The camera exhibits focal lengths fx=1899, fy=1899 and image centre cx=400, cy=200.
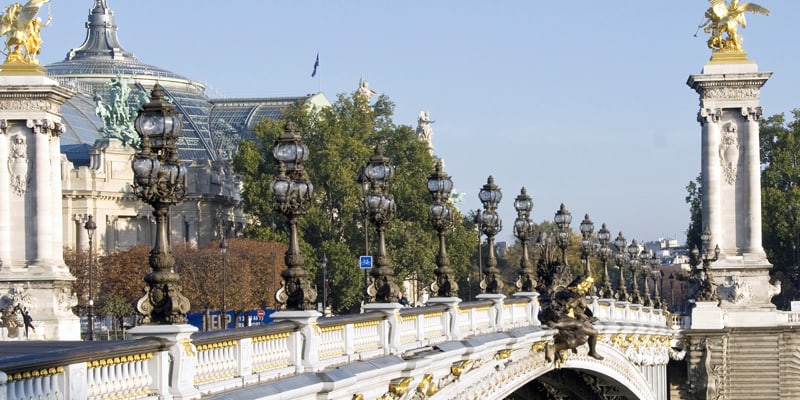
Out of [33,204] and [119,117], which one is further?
[119,117]

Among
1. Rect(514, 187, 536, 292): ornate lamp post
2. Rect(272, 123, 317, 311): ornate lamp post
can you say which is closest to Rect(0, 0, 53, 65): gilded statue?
Rect(514, 187, 536, 292): ornate lamp post

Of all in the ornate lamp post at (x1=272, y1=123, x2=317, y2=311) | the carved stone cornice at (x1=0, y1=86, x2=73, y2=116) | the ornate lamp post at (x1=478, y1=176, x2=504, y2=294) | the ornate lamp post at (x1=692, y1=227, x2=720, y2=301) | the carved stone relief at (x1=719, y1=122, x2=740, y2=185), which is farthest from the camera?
the carved stone relief at (x1=719, y1=122, x2=740, y2=185)

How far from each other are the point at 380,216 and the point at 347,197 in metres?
70.1

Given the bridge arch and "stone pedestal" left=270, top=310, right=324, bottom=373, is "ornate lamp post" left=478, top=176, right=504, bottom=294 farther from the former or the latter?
"stone pedestal" left=270, top=310, right=324, bottom=373

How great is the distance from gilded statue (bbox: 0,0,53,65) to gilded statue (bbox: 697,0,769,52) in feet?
105

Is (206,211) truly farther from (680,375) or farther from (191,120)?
(680,375)

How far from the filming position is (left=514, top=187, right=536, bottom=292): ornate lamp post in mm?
45000

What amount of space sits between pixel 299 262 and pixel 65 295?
37.5m

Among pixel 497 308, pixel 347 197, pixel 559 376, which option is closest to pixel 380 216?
pixel 497 308

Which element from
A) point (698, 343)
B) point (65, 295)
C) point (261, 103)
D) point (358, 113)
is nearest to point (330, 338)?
point (65, 295)

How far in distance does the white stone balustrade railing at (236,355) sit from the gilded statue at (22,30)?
29.5 metres

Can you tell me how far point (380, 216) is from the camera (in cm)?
3106

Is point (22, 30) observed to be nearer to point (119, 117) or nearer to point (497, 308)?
point (497, 308)

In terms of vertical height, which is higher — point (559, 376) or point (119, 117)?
point (119, 117)
